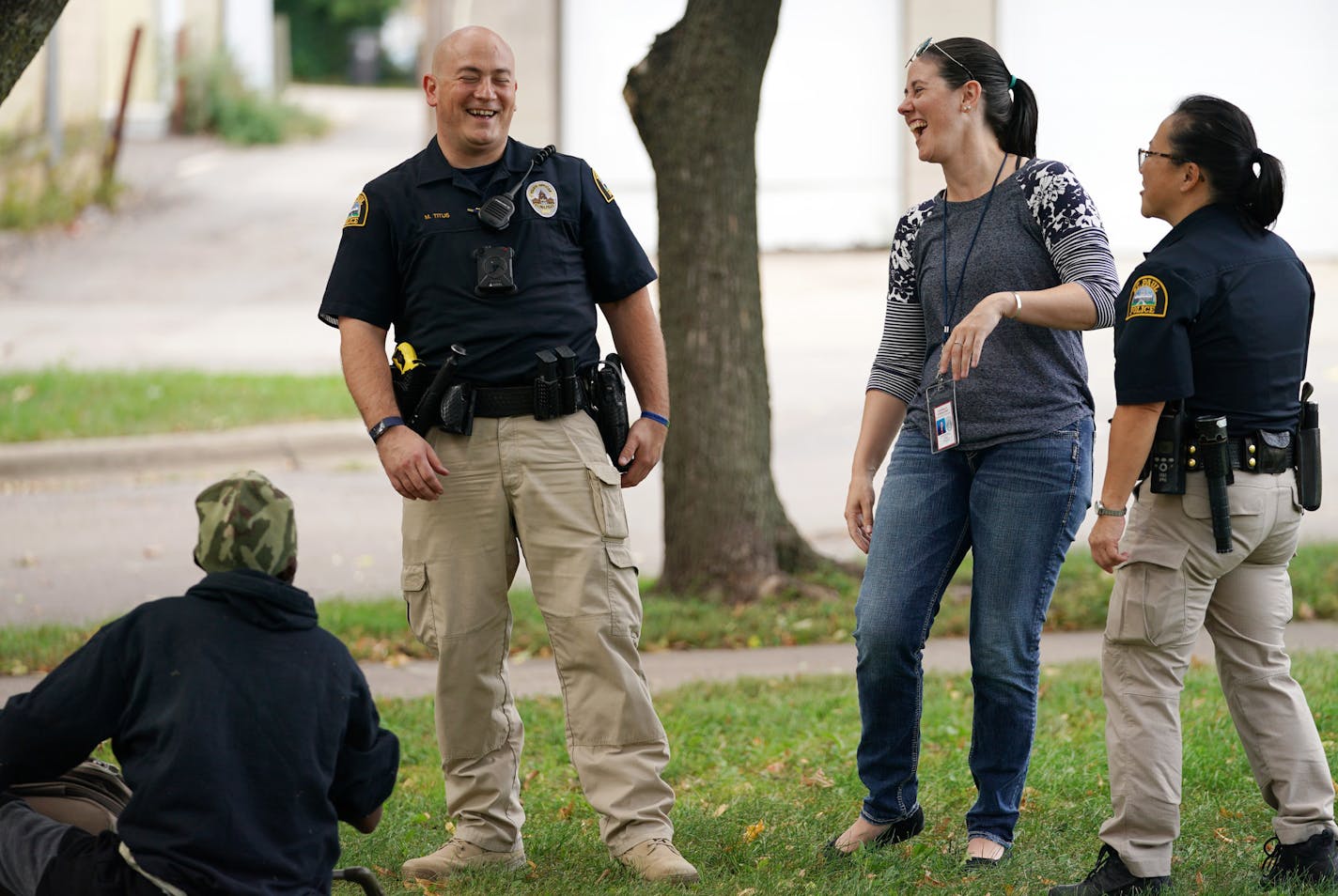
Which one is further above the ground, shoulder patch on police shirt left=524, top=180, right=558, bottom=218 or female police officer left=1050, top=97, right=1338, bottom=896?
shoulder patch on police shirt left=524, top=180, right=558, bottom=218

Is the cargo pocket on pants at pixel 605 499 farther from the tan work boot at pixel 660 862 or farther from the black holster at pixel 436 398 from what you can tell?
the tan work boot at pixel 660 862

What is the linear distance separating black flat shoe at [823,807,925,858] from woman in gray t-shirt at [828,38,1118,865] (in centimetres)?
13

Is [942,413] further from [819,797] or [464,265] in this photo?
[819,797]

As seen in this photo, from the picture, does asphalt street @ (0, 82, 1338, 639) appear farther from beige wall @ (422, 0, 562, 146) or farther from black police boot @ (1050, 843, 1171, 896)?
black police boot @ (1050, 843, 1171, 896)

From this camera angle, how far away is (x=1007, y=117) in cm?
396

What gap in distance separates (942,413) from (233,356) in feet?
38.7

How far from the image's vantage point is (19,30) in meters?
4.61

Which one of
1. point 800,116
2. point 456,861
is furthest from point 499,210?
point 800,116

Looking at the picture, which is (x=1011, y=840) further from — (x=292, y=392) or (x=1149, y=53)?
(x=1149, y=53)

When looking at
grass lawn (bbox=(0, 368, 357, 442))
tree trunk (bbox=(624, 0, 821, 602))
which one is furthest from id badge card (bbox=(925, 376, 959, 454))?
grass lawn (bbox=(0, 368, 357, 442))

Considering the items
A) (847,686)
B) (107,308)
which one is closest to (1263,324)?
(847,686)

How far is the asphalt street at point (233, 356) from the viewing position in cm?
896

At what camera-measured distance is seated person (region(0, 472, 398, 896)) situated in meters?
2.81

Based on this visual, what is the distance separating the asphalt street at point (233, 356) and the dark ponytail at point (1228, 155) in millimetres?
4027
